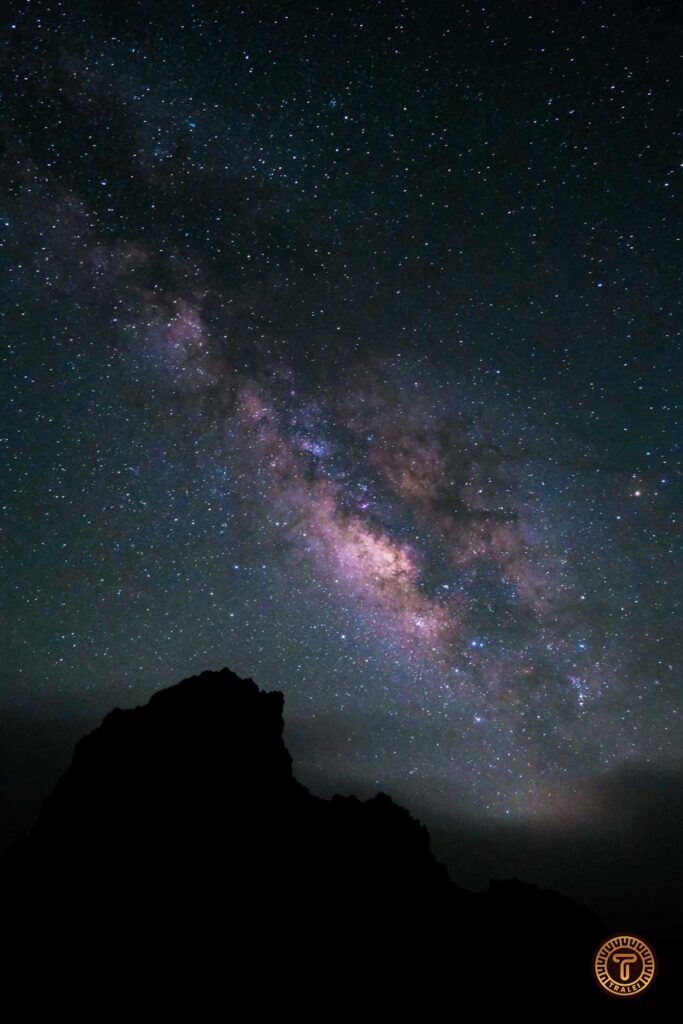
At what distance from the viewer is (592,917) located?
52.5m

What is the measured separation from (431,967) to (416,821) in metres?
11.4

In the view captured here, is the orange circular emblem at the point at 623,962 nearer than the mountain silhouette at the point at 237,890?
Yes

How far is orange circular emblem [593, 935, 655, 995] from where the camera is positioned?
69.2ft

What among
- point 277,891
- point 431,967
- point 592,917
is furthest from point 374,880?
point 592,917

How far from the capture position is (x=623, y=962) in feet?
76.0

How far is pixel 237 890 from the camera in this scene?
1436 inches

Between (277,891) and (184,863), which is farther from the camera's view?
(277,891)

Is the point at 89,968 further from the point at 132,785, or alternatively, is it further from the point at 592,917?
the point at 592,917

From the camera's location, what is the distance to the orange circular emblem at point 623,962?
21.1m

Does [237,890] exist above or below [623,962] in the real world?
below

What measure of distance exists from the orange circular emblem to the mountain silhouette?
20147 millimetres

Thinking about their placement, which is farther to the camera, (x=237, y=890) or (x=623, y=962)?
(x=237, y=890)

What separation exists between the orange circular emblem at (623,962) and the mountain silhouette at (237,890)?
20147mm

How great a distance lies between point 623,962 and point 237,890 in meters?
24.0
